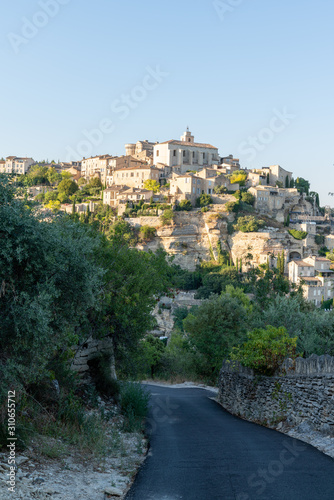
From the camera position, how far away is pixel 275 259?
7806 centimetres

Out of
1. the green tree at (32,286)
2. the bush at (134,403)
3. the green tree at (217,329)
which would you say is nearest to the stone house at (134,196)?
the green tree at (217,329)

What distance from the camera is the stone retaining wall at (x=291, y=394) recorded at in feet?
25.9

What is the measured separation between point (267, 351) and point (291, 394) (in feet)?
6.17

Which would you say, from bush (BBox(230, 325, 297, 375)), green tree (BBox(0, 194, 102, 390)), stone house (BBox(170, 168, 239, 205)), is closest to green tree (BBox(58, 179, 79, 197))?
stone house (BBox(170, 168, 239, 205))

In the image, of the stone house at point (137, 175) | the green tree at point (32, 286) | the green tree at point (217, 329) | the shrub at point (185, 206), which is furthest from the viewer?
the stone house at point (137, 175)

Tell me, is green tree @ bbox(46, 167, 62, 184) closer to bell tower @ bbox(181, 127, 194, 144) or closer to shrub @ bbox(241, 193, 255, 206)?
bell tower @ bbox(181, 127, 194, 144)

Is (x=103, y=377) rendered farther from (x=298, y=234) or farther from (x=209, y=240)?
(x=298, y=234)

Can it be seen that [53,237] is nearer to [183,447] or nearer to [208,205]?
[183,447]

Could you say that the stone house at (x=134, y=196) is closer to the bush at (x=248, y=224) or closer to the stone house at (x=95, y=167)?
the stone house at (x=95, y=167)

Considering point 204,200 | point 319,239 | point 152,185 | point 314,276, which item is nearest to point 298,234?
point 319,239

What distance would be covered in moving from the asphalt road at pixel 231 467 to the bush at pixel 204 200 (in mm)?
78869

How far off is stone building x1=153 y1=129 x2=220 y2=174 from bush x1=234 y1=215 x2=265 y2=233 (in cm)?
2278

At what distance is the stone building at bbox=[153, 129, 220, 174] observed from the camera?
10338 cm

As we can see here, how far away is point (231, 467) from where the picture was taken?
6625mm
